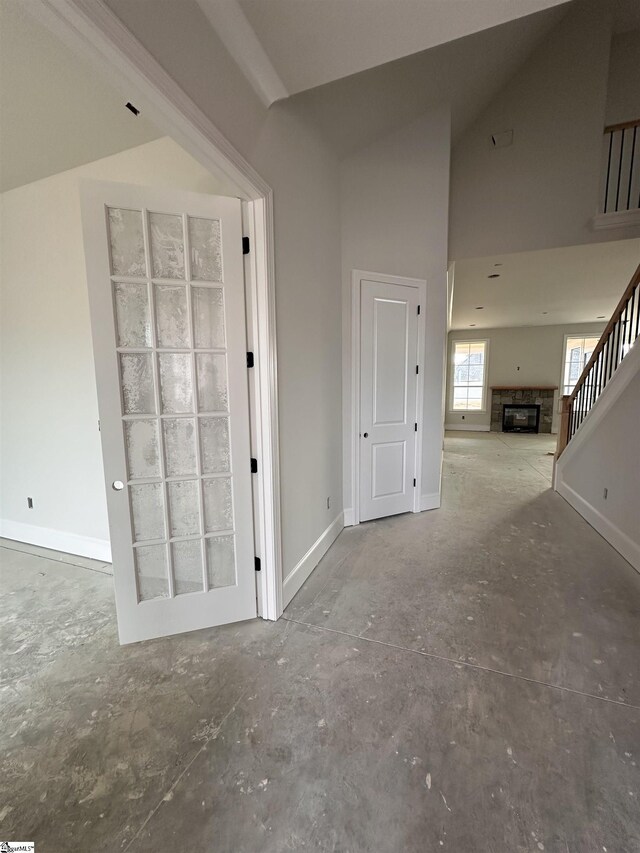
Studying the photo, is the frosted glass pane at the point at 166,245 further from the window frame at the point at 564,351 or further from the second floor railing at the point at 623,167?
the window frame at the point at 564,351

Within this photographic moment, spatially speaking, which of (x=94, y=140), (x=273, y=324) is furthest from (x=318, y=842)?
(x=94, y=140)

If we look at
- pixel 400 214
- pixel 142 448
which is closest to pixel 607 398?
pixel 400 214

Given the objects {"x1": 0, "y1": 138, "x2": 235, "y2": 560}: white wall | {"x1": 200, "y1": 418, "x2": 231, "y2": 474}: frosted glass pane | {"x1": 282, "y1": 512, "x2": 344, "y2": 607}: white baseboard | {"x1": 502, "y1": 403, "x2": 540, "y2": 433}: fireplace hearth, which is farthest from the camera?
{"x1": 502, "y1": 403, "x2": 540, "y2": 433}: fireplace hearth

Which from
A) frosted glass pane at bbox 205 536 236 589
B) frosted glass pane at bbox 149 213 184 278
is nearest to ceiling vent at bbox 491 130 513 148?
frosted glass pane at bbox 149 213 184 278

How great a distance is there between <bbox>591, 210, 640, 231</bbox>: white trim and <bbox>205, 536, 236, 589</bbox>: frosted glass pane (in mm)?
5089

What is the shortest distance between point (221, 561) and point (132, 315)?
1.39 metres

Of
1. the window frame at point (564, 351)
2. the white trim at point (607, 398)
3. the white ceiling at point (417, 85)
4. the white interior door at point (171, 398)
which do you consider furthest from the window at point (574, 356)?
the white interior door at point (171, 398)

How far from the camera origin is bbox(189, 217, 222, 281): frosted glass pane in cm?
180

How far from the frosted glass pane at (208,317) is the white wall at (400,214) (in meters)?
1.50

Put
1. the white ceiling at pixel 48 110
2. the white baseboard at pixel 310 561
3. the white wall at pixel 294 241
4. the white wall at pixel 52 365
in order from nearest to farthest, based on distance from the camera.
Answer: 1. the white wall at pixel 294 241
2. the white ceiling at pixel 48 110
3. the white baseboard at pixel 310 561
4. the white wall at pixel 52 365

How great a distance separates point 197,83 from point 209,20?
227mm

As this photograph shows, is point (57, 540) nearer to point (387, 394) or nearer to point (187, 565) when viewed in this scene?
point (187, 565)

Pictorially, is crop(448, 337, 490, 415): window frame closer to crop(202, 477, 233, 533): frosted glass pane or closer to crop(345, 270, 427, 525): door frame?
crop(345, 270, 427, 525): door frame

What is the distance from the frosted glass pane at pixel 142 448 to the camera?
180 centimetres
